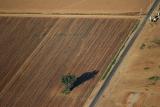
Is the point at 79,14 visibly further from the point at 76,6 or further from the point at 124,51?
the point at 124,51

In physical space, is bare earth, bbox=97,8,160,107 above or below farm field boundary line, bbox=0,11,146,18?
below

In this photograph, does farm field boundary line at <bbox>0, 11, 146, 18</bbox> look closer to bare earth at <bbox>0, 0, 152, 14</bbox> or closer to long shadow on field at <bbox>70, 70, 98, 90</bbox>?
bare earth at <bbox>0, 0, 152, 14</bbox>

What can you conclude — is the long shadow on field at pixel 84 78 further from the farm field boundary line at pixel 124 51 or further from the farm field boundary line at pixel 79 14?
the farm field boundary line at pixel 79 14

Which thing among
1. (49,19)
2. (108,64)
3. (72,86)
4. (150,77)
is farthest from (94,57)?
(49,19)

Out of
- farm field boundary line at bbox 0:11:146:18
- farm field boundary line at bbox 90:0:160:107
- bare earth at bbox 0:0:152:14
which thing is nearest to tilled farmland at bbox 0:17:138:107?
farm field boundary line at bbox 0:11:146:18

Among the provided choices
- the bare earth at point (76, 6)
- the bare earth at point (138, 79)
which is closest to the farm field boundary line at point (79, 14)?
the bare earth at point (76, 6)

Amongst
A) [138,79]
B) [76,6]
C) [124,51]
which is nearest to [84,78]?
[124,51]
